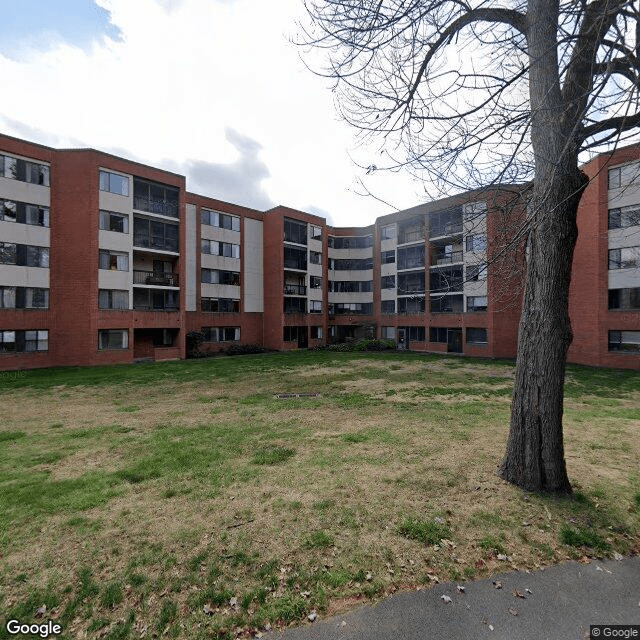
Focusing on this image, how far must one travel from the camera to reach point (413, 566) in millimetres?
4078

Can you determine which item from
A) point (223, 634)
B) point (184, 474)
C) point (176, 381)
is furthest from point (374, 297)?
point (223, 634)

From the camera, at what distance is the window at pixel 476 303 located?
101 ft

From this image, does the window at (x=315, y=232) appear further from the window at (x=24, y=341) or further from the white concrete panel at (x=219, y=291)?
the window at (x=24, y=341)

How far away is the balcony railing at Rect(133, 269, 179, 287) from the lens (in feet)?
90.1

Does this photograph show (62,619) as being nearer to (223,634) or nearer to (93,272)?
(223,634)

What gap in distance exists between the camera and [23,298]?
2283 centimetres

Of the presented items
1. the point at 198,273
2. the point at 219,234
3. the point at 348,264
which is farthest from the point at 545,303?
the point at 348,264

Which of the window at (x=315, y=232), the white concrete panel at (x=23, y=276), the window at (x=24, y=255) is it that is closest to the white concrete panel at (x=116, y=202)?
the window at (x=24, y=255)

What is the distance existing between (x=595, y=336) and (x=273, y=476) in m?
27.8

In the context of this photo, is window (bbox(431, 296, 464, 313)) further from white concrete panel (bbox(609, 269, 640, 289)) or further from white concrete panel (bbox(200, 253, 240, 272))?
white concrete panel (bbox(200, 253, 240, 272))

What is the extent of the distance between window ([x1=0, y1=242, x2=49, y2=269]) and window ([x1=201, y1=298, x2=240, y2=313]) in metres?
12.3

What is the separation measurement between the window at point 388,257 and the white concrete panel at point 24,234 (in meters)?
32.1

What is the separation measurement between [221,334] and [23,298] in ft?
49.9

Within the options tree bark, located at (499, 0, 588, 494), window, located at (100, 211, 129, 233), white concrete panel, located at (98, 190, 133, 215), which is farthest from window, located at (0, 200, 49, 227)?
tree bark, located at (499, 0, 588, 494)
